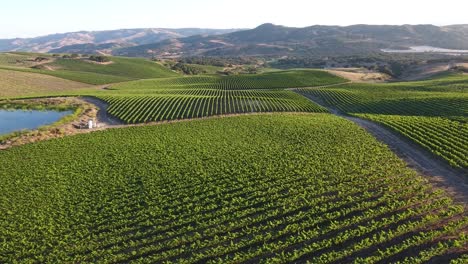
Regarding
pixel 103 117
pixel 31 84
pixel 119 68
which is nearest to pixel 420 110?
pixel 103 117

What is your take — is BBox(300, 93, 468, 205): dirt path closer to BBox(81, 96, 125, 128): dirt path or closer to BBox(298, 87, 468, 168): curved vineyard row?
BBox(298, 87, 468, 168): curved vineyard row

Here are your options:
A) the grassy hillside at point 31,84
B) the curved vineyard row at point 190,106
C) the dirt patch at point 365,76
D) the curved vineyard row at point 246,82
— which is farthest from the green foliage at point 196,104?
the dirt patch at point 365,76

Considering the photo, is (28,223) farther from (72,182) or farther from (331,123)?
(331,123)

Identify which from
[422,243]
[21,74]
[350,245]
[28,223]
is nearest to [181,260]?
[350,245]

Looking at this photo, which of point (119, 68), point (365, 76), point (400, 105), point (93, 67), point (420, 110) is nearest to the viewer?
point (420, 110)

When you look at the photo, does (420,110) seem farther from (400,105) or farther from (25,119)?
(25,119)

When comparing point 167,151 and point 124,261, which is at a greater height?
point 167,151

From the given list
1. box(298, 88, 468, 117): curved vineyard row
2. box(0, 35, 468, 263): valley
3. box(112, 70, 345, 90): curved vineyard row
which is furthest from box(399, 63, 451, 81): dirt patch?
box(0, 35, 468, 263): valley

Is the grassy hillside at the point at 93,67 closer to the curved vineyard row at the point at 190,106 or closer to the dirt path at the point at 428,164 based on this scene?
the curved vineyard row at the point at 190,106
